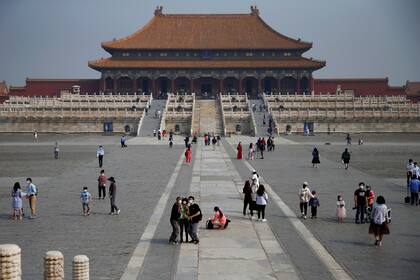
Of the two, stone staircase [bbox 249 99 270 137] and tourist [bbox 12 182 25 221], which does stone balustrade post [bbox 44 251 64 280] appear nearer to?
tourist [bbox 12 182 25 221]

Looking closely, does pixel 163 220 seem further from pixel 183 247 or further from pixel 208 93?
pixel 208 93

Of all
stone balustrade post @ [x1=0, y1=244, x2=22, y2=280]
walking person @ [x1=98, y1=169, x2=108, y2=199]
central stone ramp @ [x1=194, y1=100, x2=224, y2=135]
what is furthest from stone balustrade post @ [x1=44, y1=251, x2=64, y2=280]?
central stone ramp @ [x1=194, y1=100, x2=224, y2=135]

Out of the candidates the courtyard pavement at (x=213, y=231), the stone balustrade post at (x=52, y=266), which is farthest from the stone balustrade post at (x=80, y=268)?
the courtyard pavement at (x=213, y=231)

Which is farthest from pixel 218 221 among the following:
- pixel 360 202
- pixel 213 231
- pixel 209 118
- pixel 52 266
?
pixel 209 118

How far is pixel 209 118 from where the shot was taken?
61812 mm

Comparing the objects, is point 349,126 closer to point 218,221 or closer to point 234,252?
point 218,221

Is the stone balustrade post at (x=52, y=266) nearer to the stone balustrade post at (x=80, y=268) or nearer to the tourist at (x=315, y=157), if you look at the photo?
the stone balustrade post at (x=80, y=268)

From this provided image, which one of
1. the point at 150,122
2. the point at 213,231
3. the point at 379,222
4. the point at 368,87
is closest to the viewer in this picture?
the point at 379,222

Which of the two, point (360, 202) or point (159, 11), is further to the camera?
point (159, 11)

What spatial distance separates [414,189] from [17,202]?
12.4m

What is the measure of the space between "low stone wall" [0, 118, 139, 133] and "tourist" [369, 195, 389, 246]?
49998 millimetres

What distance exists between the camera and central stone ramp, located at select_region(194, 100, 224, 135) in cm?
5834

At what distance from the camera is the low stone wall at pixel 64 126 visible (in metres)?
61.7

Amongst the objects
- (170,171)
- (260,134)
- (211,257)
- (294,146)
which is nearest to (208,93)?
(260,134)
